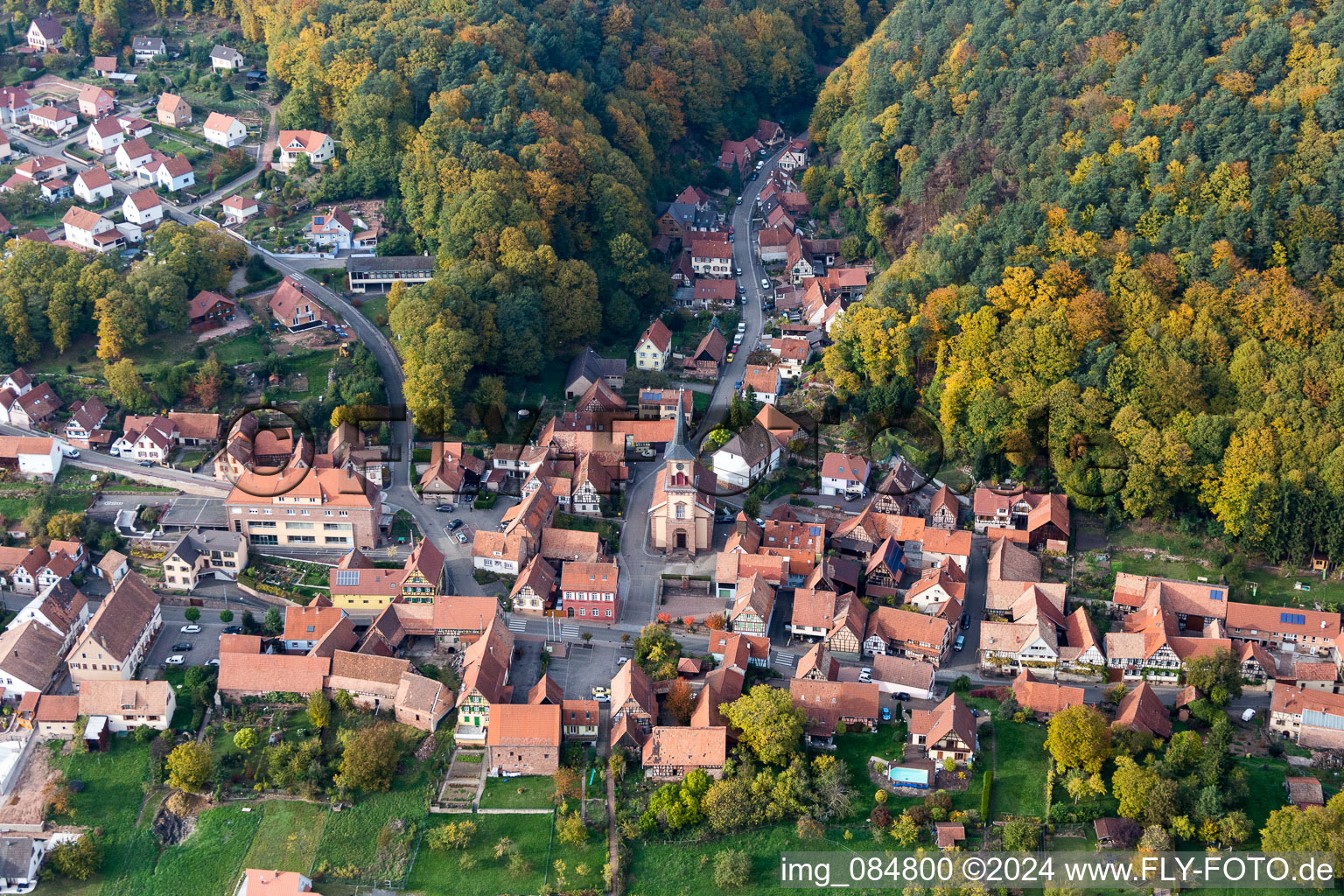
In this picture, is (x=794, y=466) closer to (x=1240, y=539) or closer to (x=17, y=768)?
(x=1240, y=539)

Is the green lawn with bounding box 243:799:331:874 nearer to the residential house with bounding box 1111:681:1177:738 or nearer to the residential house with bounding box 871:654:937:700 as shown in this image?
the residential house with bounding box 871:654:937:700

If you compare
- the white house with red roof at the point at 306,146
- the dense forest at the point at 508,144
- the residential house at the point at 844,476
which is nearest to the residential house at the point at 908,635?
the residential house at the point at 844,476

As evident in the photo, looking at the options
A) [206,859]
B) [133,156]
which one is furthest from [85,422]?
[206,859]

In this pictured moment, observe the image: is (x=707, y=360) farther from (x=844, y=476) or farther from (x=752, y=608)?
(x=752, y=608)

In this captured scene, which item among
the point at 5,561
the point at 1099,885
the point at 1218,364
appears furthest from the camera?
the point at 1218,364

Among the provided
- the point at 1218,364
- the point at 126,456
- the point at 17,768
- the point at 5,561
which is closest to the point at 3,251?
the point at 126,456

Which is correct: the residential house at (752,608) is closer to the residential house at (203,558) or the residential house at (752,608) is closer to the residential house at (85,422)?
the residential house at (203,558)

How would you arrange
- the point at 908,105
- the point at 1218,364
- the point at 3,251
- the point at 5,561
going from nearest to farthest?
the point at 5,561 → the point at 1218,364 → the point at 3,251 → the point at 908,105
